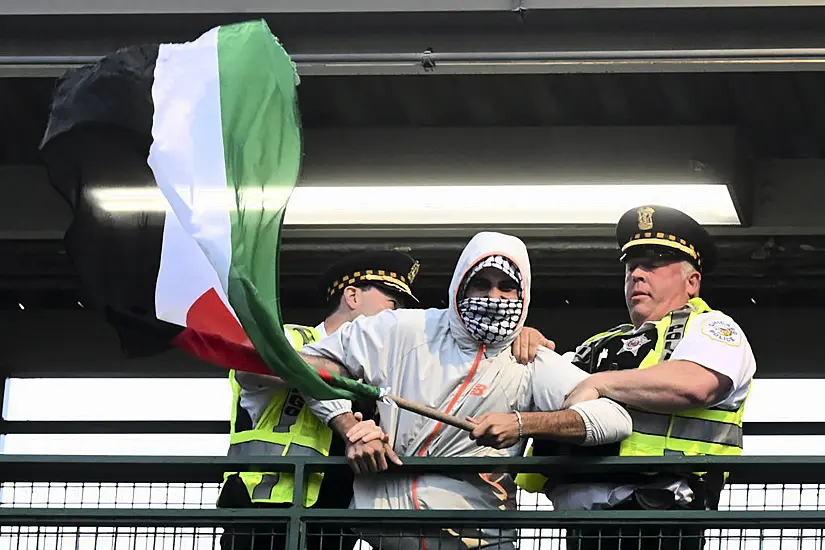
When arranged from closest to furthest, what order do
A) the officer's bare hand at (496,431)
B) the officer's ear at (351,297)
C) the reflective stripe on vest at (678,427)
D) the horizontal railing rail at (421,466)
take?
the officer's bare hand at (496,431)
the horizontal railing rail at (421,466)
the reflective stripe on vest at (678,427)
the officer's ear at (351,297)

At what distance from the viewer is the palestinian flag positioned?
21.6 ft

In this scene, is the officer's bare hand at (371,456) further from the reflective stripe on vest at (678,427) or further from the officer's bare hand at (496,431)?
the reflective stripe on vest at (678,427)

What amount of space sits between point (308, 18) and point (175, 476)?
322 cm

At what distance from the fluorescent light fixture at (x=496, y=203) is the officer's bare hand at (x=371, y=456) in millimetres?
4560

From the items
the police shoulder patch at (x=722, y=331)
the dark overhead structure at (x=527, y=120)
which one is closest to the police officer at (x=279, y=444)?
the police shoulder patch at (x=722, y=331)

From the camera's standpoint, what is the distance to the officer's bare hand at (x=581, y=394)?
648 cm

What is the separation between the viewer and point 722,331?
672 cm

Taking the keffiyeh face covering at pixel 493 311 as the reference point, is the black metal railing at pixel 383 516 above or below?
below

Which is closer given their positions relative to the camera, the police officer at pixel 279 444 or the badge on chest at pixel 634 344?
the police officer at pixel 279 444

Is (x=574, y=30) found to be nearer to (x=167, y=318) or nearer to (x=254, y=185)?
(x=254, y=185)

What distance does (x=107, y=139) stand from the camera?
7.28 meters

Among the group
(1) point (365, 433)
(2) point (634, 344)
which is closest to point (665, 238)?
(2) point (634, 344)

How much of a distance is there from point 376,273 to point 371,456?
133 cm

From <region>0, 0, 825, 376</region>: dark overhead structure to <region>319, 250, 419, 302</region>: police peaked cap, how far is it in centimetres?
178
